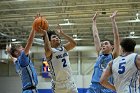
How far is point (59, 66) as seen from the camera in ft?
14.7

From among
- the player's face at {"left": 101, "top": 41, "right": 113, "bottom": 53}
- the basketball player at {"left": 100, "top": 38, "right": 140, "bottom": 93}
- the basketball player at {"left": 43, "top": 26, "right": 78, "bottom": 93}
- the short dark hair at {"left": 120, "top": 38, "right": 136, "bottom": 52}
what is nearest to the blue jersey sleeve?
the basketball player at {"left": 43, "top": 26, "right": 78, "bottom": 93}

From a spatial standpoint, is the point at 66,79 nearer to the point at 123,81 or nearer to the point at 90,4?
the point at 123,81

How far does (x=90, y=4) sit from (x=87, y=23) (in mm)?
2605

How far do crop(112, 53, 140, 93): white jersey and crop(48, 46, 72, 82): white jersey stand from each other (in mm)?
1067

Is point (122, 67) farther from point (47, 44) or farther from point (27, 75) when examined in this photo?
point (27, 75)

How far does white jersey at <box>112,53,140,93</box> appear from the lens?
3.55 m

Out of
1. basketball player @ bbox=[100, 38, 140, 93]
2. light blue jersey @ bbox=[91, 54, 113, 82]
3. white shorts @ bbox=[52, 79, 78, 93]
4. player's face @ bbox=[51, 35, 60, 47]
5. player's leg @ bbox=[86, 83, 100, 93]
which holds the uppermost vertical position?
player's face @ bbox=[51, 35, 60, 47]

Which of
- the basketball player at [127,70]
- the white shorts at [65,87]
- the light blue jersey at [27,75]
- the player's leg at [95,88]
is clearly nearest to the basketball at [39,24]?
the light blue jersey at [27,75]

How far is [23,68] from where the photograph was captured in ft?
16.1

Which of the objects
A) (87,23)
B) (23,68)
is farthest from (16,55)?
(87,23)

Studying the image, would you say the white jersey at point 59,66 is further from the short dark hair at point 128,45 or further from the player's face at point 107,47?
the short dark hair at point 128,45

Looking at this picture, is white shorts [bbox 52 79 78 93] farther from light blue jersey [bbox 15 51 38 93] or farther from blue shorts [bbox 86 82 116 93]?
light blue jersey [bbox 15 51 38 93]

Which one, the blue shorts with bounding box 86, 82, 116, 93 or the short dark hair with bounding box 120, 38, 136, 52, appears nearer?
the short dark hair with bounding box 120, 38, 136, 52

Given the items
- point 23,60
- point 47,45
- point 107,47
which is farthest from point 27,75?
point 107,47
